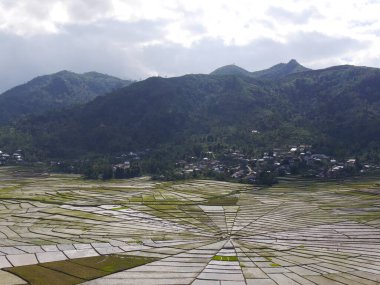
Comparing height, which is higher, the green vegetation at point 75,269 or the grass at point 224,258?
the green vegetation at point 75,269

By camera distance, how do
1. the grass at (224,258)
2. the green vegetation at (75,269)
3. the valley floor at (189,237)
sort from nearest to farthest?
the green vegetation at (75,269), the valley floor at (189,237), the grass at (224,258)

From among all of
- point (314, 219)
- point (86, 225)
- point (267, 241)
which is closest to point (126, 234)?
point (86, 225)

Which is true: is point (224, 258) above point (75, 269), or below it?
below

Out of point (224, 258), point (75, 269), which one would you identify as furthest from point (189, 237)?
point (75, 269)

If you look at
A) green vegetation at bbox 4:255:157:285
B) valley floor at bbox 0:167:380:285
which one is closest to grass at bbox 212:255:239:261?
valley floor at bbox 0:167:380:285

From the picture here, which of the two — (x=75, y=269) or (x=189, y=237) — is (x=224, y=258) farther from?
(x=75, y=269)

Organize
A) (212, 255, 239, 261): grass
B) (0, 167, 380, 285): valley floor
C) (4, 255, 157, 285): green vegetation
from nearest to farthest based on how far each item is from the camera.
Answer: (4, 255, 157, 285): green vegetation < (0, 167, 380, 285): valley floor < (212, 255, 239, 261): grass

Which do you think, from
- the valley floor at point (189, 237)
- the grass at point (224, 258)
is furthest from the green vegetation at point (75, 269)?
the grass at point (224, 258)

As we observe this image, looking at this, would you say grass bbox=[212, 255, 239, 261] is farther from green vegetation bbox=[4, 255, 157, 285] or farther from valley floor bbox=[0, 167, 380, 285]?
A: green vegetation bbox=[4, 255, 157, 285]

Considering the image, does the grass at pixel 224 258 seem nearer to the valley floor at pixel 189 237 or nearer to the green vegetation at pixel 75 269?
the valley floor at pixel 189 237

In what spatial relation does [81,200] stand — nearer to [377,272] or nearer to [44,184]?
[44,184]
